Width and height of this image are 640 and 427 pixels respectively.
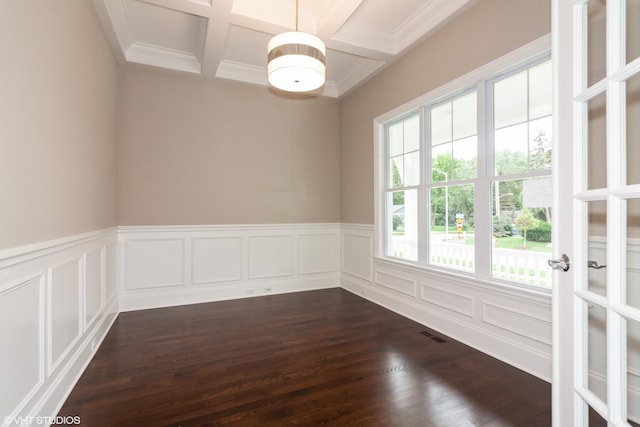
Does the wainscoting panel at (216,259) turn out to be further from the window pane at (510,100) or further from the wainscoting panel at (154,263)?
the window pane at (510,100)

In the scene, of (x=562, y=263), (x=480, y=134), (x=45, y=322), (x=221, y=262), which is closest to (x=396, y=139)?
(x=480, y=134)

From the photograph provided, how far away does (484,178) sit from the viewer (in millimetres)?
2812

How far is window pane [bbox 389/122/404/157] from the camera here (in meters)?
3.96

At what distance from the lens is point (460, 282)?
A: 9.75 feet

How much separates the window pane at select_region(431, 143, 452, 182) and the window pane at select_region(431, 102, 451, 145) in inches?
3.2

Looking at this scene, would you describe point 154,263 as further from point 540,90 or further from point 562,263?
point 540,90

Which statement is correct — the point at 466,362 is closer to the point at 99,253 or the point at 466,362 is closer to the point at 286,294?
the point at 286,294

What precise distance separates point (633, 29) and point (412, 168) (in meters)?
2.72

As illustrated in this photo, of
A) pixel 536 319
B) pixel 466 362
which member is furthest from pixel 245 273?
pixel 536 319

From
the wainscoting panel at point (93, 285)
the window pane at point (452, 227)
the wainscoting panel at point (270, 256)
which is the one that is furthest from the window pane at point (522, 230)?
the wainscoting panel at point (93, 285)

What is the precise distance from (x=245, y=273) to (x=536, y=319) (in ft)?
11.2

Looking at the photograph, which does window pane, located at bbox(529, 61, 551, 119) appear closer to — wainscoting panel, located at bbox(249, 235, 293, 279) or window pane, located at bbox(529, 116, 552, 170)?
window pane, located at bbox(529, 116, 552, 170)

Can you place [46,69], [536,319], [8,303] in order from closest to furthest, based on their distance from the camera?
1. [8,303]
2. [46,69]
3. [536,319]

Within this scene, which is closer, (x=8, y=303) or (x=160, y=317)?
(x=8, y=303)
